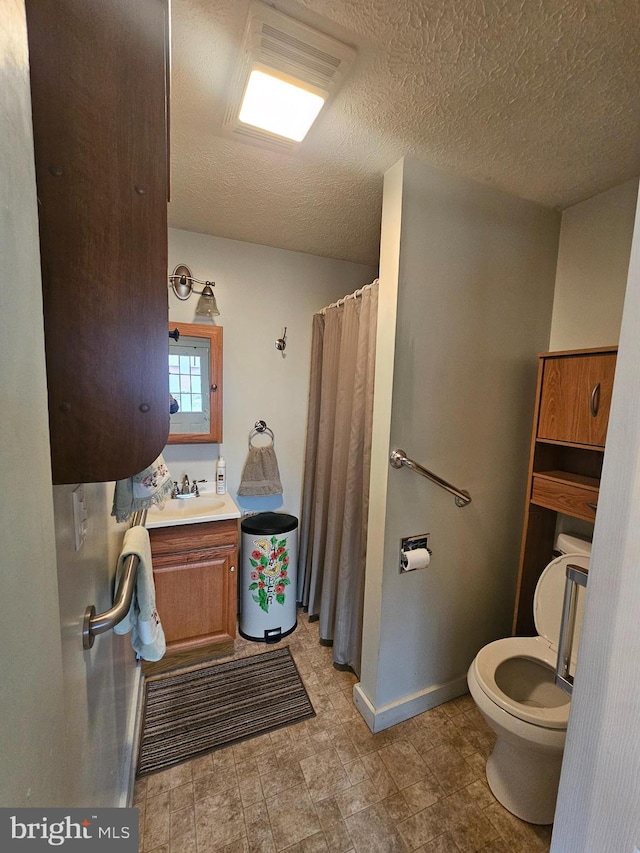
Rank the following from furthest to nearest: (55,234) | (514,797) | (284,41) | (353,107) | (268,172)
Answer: (268,172), (514,797), (353,107), (284,41), (55,234)

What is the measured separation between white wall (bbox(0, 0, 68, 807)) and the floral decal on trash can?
1581 mm

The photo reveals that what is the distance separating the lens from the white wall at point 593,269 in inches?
58.1

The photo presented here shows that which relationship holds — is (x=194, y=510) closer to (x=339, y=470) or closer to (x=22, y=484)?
(x=339, y=470)

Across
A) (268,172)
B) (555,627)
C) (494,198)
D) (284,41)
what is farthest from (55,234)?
(555,627)

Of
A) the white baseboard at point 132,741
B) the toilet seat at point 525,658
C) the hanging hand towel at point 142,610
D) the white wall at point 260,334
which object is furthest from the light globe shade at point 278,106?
the white baseboard at point 132,741

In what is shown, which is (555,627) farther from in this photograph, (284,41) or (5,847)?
(284,41)

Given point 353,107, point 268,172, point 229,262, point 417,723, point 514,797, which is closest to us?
point 353,107

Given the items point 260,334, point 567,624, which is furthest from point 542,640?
point 260,334

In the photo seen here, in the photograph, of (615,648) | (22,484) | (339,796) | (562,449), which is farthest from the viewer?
(562,449)

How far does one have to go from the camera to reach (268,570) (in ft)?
6.64

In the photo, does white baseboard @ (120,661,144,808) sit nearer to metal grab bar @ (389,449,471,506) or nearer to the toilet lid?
metal grab bar @ (389,449,471,506)

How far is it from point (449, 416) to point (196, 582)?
60.8 inches

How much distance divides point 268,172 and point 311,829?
2.51m

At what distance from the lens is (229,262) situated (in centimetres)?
215
